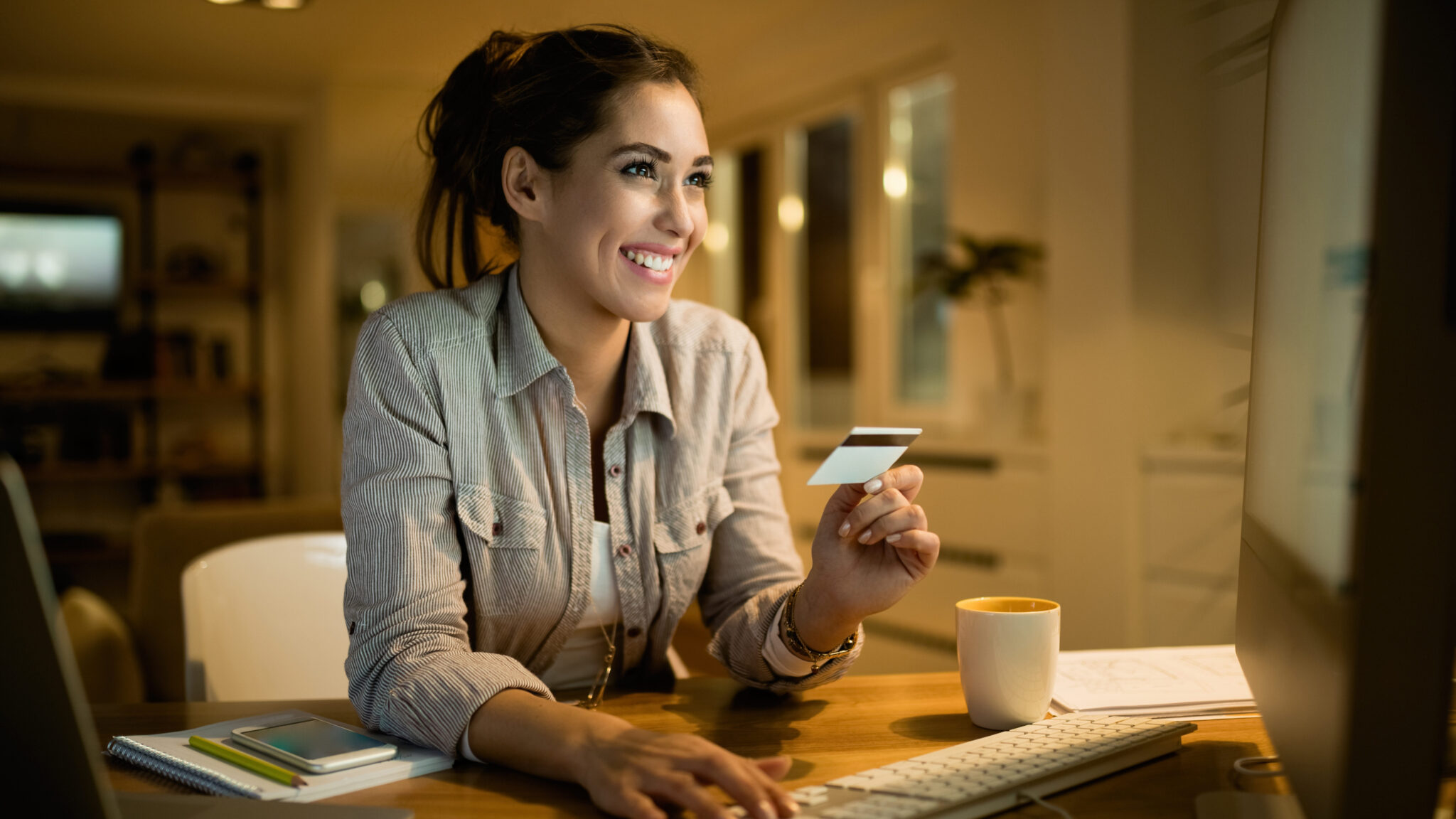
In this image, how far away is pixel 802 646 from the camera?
41.9 inches

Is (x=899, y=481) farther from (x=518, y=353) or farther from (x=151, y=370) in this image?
→ (x=151, y=370)

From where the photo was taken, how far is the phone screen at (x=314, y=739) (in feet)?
2.76

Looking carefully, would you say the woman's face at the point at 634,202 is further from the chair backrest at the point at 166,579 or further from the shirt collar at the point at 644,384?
the chair backrest at the point at 166,579

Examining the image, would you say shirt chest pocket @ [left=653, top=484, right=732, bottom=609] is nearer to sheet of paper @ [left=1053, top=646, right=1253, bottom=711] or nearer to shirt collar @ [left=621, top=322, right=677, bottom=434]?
shirt collar @ [left=621, top=322, right=677, bottom=434]

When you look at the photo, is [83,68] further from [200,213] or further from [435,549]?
[435,549]

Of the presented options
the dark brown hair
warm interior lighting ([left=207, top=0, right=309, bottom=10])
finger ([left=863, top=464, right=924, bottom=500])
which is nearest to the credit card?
finger ([left=863, top=464, right=924, bottom=500])

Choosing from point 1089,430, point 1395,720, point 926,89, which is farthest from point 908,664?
point 1395,720

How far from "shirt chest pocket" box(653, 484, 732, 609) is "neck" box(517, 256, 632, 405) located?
17cm

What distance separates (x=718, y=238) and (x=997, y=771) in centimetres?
519

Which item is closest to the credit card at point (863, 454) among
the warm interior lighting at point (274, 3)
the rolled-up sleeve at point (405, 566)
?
the rolled-up sleeve at point (405, 566)

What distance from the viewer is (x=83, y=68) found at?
5406 millimetres

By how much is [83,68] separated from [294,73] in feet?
3.22

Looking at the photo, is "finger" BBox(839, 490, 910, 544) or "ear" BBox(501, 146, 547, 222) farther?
"ear" BBox(501, 146, 547, 222)

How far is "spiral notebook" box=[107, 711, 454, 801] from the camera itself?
777 mm
